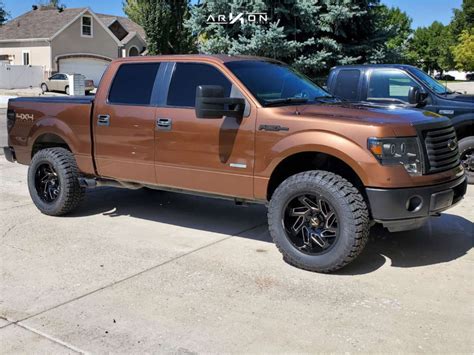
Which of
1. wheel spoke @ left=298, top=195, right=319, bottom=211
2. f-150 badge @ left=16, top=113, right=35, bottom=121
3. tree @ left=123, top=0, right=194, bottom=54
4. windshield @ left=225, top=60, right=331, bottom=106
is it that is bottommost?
wheel spoke @ left=298, top=195, right=319, bottom=211

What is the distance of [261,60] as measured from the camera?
600 cm

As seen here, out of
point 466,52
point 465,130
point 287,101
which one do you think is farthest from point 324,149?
point 466,52

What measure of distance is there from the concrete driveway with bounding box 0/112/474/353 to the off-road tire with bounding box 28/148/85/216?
0.15m

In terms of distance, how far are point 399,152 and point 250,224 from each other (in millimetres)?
2452

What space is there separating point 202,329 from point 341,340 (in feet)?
3.10

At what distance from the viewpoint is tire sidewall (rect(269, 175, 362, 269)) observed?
4.61 metres

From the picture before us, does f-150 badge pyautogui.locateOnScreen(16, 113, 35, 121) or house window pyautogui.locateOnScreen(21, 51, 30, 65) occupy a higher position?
house window pyautogui.locateOnScreen(21, 51, 30, 65)

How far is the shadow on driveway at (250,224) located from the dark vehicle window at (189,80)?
1.54m

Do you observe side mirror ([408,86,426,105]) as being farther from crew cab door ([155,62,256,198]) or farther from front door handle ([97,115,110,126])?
front door handle ([97,115,110,126])

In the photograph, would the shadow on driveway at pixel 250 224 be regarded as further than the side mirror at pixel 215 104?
Yes

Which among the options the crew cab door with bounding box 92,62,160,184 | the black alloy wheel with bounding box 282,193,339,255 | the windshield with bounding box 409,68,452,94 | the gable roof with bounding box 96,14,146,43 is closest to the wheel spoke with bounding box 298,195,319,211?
the black alloy wheel with bounding box 282,193,339,255

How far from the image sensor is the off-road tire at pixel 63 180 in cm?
649

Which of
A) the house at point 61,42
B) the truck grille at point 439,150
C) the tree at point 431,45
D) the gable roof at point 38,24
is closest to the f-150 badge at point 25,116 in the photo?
the truck grille at point 439,150

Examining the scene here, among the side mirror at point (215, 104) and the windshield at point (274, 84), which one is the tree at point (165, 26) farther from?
the side mirror at point (215, 104)
